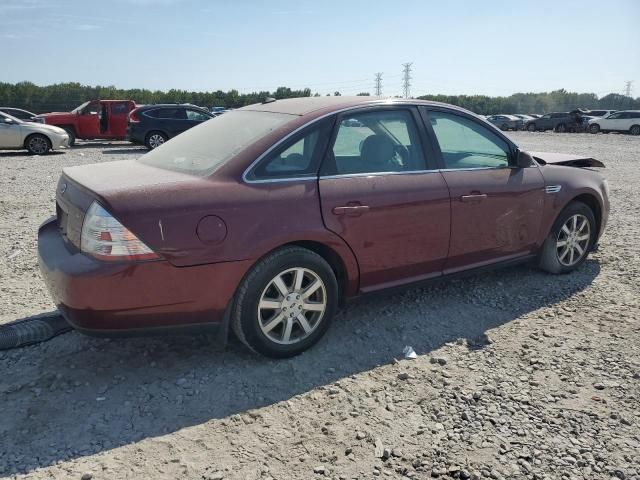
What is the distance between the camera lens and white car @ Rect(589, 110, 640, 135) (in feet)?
107

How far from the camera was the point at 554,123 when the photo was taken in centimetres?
3794

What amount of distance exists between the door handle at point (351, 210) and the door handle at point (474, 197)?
923 millimetres

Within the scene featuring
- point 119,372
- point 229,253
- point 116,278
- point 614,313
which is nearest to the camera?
point 116,278

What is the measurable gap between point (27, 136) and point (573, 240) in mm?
15656

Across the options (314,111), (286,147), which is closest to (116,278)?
(286,147)

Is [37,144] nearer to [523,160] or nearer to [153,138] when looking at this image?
[153,138]

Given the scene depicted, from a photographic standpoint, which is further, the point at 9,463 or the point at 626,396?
the point at 626,396

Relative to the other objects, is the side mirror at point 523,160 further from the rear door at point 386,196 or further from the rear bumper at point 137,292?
the rear bumper at point 137,292

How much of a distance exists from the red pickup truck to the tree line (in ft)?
43.8

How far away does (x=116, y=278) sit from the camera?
2.83 metres

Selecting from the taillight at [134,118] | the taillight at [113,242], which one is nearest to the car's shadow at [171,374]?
the taillight at [113,242]

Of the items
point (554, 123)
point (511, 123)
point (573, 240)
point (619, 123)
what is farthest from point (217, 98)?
point (573, 240)

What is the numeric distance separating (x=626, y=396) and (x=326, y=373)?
1.74 meters

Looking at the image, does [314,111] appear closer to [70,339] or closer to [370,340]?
[370,340]
